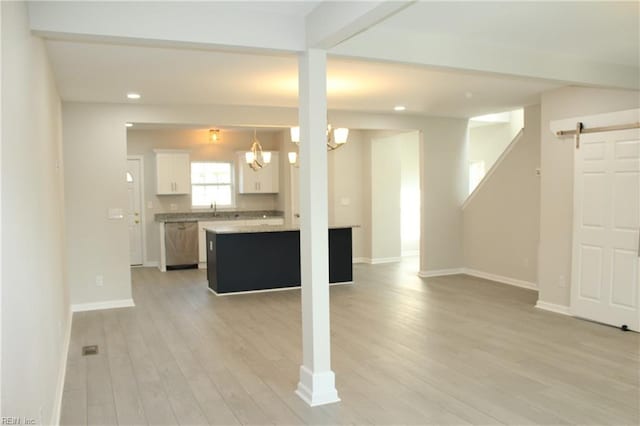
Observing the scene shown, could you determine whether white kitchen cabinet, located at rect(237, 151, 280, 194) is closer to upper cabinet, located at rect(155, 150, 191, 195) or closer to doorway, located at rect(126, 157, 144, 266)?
upper cabinet, located at rect(155, 150, 191, 195)

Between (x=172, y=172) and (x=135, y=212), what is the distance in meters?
1.01

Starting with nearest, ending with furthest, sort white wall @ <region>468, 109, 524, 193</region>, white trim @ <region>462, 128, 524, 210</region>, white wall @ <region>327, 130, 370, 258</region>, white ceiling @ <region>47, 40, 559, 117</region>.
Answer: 1. white ceiling @ <region>47, 40, 559, 117</region>
2. white trim @ <region>462, 128, 524, 210</region>
3. white wall @ <region>327, 130, 370, 258</region>
4. white wall @ <region>468, 109, 524, 193</region>

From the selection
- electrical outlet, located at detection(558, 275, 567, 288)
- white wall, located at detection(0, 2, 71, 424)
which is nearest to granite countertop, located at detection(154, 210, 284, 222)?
electrical outlet, located at detection(558, 275, 567, 288)

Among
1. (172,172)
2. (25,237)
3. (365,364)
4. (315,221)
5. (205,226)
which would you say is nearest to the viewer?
(25,237)

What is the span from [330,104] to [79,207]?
11.2ft

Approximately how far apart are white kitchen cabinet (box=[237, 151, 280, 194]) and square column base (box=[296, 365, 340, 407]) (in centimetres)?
697

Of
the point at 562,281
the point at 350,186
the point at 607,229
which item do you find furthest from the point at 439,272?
the point at 607,229

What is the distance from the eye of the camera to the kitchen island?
704 cm

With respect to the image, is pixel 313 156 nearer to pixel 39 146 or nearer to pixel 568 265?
pixel 39 146

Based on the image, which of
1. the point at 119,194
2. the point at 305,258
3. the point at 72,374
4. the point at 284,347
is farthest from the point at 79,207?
the point at 305,258

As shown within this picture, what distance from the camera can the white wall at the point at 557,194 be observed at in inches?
228

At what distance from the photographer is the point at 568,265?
19.3 feet

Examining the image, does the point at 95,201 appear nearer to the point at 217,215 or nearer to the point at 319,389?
the point at 217,215

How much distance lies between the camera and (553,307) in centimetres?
601
